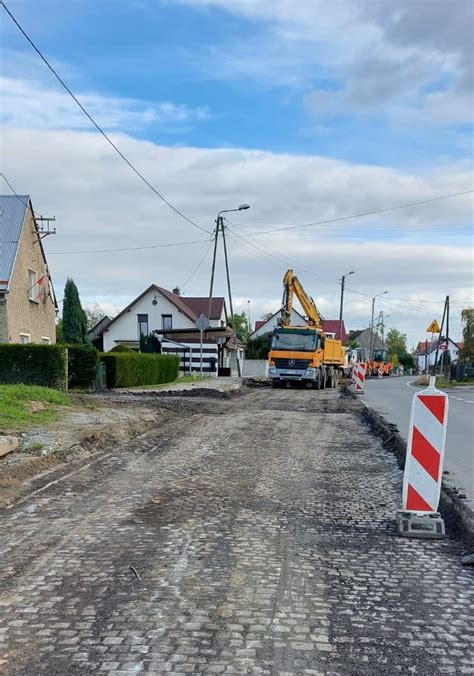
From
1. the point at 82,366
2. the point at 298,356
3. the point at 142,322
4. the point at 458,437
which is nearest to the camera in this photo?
the point at 458,437

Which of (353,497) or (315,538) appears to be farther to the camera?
(353,497)

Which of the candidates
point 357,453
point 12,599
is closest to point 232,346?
point 357,453

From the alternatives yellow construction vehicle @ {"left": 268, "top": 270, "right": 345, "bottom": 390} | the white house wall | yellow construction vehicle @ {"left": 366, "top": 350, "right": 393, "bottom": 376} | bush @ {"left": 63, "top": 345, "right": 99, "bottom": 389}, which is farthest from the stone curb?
yellow construction vehicle @ {"left": 366, "top": 350, "right": 393, "bottom": 376}

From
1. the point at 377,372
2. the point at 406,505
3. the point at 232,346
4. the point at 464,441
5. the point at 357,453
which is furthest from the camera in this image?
the point at 377,372

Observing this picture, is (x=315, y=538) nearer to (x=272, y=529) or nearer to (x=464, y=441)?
(x=272, y=529)

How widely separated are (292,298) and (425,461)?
84.8ft

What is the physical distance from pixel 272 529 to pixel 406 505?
1.21 m

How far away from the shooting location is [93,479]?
23.8 ft

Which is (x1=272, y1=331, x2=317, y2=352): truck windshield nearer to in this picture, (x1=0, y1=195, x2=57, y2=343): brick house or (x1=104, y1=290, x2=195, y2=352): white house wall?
(x1=0, y1=195, x2=57, y2=343): brick house

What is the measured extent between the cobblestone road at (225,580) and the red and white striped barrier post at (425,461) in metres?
0.25

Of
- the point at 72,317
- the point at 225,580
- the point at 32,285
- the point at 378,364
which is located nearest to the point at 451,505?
the point at 225,580

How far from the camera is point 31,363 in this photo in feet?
61.2

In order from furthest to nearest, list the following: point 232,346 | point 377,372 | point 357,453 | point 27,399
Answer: point 377,372 < point 232,346 < point 27,399 < point 357,453

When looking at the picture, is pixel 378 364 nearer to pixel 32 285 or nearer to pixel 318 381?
pixel 318 381
